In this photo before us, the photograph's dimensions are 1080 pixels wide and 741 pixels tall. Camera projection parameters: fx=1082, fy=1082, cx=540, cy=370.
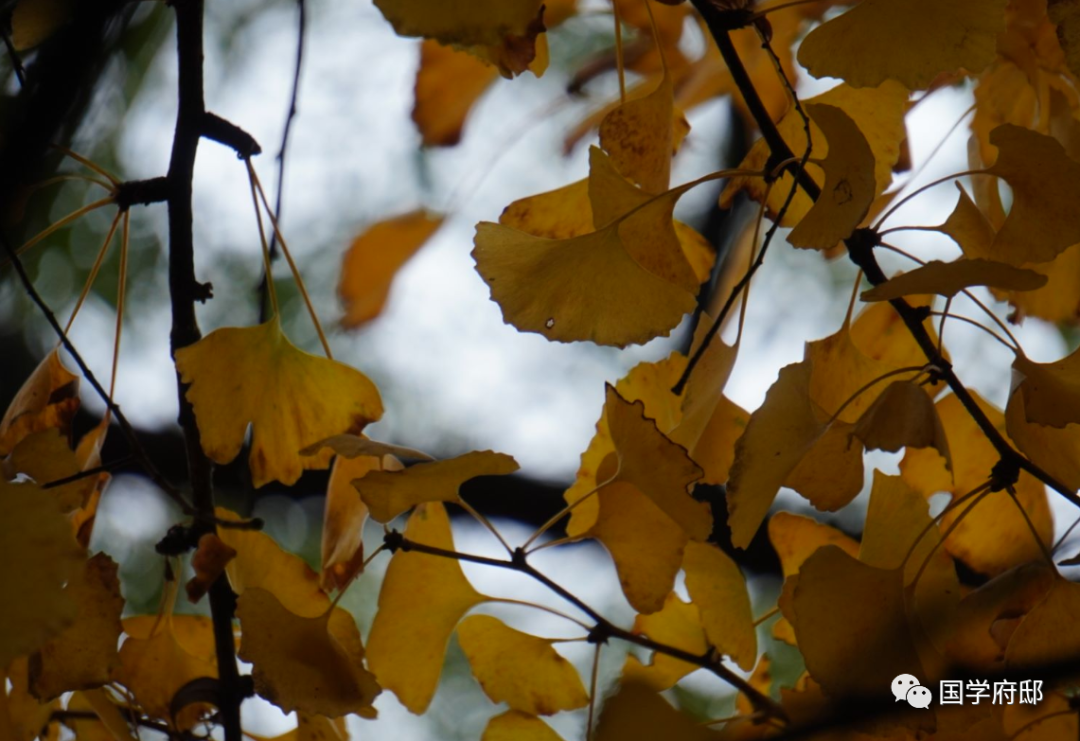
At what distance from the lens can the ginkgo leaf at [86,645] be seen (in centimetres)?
44

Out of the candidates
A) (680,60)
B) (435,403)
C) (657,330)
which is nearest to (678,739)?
(657,330)

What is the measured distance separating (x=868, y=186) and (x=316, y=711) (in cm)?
28

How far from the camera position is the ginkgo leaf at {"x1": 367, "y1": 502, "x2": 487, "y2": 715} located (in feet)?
1.71

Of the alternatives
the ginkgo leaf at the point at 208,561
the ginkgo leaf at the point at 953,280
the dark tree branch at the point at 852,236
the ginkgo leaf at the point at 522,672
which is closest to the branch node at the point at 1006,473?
the dark tree branch at the point at 852,236

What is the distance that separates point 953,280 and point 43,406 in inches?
16.4

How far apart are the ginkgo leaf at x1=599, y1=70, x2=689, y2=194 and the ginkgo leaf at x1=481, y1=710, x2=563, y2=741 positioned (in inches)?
10.3

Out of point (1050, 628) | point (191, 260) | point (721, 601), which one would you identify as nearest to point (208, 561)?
point (191, 260)

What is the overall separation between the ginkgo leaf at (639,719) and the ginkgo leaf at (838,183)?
0.55ft

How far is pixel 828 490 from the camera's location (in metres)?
0.43

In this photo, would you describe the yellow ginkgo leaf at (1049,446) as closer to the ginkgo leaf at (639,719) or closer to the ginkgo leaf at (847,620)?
the ginkgo leaf at (847,620)

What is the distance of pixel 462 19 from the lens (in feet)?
1.12

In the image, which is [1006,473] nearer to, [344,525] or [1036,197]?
[1036,197]

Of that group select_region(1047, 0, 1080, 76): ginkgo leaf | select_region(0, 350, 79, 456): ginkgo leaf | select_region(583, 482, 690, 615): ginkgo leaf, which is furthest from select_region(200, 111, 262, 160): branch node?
select_region(1047, 0, 1080, 76): ginkgo leaf

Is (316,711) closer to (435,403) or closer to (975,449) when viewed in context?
(975,449)
